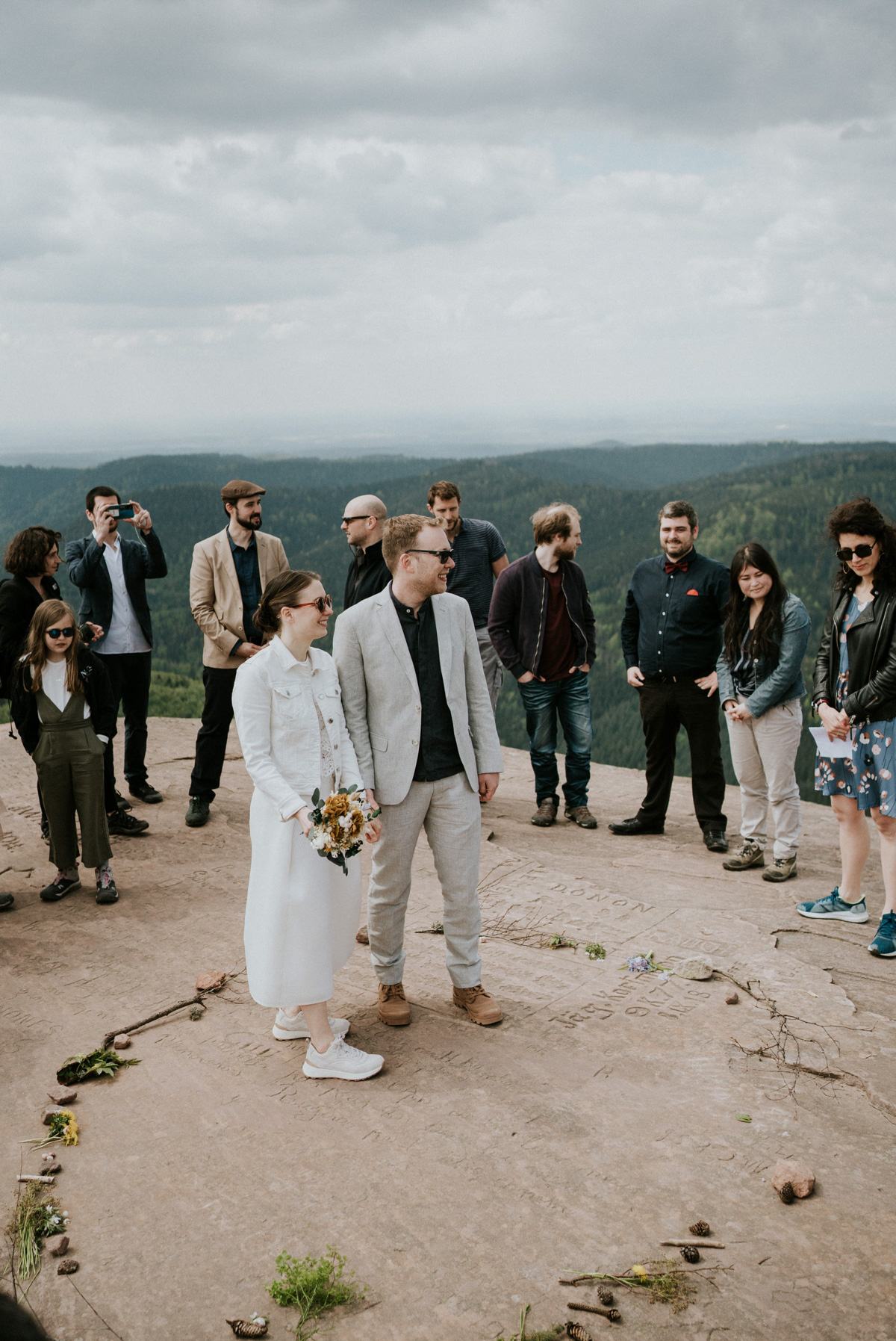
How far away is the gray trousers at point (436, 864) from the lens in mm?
3793

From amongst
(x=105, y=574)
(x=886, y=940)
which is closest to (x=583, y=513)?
(x=105, y=574)

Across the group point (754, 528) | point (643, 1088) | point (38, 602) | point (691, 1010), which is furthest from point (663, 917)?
point (754, 528)

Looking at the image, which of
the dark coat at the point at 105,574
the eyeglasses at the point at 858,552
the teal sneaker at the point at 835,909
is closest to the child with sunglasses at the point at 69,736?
the dark coat at the point at 105,574

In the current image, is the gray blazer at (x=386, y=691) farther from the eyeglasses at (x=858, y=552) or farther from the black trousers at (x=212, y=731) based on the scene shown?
the black trousers at (x=212, y=731)

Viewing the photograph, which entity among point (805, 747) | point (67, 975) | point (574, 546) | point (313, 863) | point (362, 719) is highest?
point (574, 546)

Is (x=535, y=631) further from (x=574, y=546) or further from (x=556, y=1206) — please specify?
(x=556, y=1206)

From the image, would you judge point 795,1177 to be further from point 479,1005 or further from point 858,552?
point 858,552

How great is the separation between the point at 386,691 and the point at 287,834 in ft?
2.30

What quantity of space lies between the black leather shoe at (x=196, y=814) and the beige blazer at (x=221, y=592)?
3.48 feet

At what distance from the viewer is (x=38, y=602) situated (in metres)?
5.96

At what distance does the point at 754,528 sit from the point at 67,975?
47956 millimetres

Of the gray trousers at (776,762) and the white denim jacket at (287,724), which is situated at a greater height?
the white denim jacket at (287,724)

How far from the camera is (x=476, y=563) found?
7.04 meters

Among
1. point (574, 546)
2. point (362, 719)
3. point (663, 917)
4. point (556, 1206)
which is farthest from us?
point (574, 546)
